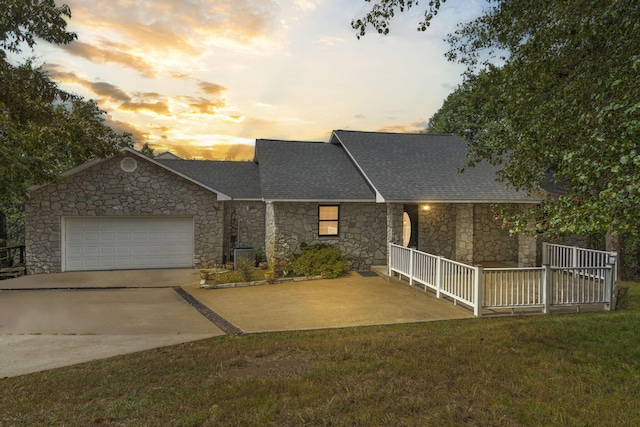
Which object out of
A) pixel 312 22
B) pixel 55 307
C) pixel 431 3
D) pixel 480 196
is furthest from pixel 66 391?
pixel 480 196

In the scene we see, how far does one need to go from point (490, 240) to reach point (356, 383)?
13504mm

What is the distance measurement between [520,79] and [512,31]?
1.17 metres

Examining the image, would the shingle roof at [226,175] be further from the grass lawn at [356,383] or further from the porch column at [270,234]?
the grass lawn at [356,383]

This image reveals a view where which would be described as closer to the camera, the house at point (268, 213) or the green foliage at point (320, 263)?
the green foliage at point (320, 263)

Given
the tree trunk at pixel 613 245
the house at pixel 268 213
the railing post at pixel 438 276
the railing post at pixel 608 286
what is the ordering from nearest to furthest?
1. the railing post at pixel 608 286
2. the railing post at pixel 438 276
3. the house at pixel 268 213
4. the tree trunk at pixel 613 245

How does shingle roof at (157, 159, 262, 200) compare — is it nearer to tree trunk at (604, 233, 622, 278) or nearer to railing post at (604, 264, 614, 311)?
railing post at (604, 264, 614, 311)

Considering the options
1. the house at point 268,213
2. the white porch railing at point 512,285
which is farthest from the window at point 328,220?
the white porch railing at point 512,285

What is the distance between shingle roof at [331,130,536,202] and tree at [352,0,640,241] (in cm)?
639

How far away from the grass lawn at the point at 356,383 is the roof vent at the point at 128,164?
10537 millimetres

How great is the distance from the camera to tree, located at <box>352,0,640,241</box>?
4.29 metres

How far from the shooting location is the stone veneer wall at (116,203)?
1470cm

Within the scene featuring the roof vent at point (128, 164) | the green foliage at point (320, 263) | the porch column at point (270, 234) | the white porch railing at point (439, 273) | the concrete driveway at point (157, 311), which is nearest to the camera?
the concrete driveway at point (157, 311)

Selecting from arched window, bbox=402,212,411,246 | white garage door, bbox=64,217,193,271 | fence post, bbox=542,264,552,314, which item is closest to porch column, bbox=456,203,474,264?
arched window, bbox=402,212,411,246

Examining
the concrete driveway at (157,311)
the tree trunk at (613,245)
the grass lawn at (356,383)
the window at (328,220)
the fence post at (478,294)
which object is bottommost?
the concrete driveway at (157,311)
